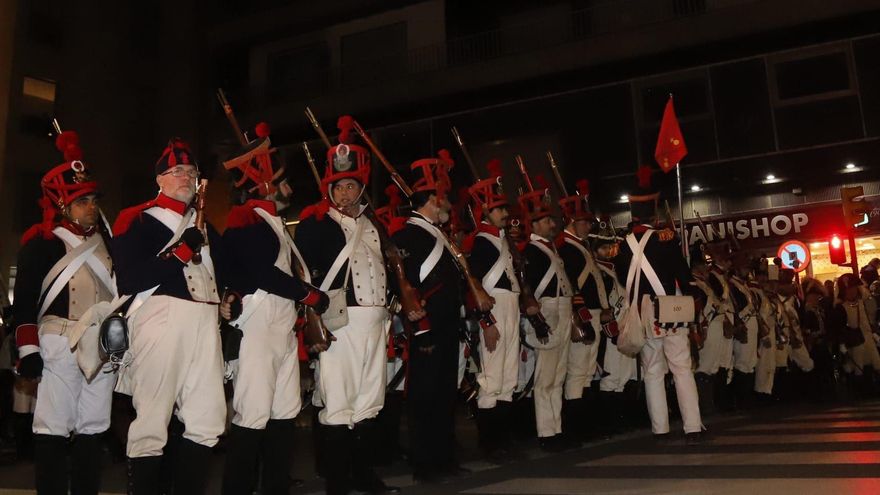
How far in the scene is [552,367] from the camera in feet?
24.4

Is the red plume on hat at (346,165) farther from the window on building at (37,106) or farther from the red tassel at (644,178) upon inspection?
the window on building at (37,106)

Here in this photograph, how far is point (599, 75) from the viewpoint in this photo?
20250 millimetres

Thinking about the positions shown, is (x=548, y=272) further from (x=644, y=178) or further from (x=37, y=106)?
(x=37, y=106)

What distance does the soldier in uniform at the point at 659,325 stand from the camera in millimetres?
7195

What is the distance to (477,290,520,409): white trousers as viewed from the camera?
21.9 ft

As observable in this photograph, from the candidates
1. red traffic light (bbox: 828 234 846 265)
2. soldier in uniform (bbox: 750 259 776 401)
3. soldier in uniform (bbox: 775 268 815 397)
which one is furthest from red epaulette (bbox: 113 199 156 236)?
red traffic light (bbox: 828 234 846 265)

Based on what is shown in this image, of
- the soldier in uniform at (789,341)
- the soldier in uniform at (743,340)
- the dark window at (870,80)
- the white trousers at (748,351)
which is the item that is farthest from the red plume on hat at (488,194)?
the dark window at (870,80)

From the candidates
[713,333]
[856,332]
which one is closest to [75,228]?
[713,333]

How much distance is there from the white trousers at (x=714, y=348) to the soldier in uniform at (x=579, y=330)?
281 cm

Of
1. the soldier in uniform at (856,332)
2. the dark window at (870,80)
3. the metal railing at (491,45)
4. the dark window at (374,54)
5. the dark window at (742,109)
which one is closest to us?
the soldier in uniform at (856,332)

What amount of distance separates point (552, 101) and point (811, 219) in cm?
716

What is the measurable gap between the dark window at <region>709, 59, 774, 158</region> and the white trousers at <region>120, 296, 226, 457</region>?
1704 cm

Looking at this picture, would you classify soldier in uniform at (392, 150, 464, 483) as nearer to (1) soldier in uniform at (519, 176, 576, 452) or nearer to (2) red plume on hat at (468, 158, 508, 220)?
(2) red plume on hat at (468, 158, 508, 220)

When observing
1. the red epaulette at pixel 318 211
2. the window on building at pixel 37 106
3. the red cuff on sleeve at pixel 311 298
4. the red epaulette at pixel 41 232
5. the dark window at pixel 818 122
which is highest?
the window on building at pixel 37 106
